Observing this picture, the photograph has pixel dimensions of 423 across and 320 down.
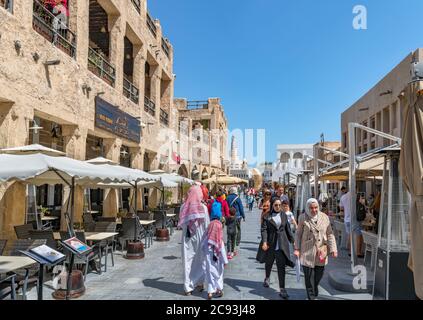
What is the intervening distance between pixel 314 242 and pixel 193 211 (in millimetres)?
2050

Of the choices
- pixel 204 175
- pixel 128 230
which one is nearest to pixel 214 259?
pixel 128 230

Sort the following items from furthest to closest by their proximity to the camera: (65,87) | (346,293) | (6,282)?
(65,87)
(346,293)
(6,282)

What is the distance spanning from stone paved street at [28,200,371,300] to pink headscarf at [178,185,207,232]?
1218mm

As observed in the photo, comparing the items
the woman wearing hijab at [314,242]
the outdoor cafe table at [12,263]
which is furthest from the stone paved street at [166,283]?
the outdoor cafe table at [12,263]

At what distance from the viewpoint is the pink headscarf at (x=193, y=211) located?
572 centimetres

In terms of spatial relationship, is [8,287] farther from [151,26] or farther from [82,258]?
[151,26]

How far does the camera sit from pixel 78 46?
10883 millimetres

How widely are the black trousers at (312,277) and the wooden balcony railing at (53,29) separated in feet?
29.5

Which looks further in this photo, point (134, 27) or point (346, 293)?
point (134, 27)

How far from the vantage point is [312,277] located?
5.28 meters

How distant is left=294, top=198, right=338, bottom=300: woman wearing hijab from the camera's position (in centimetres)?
505
